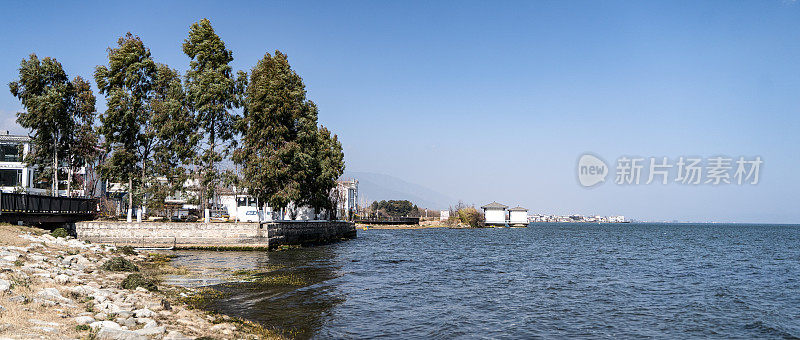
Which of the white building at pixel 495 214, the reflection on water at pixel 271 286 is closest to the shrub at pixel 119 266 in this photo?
the reflection on water at pixel 271 286

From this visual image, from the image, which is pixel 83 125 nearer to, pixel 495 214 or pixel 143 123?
pixel 143 123

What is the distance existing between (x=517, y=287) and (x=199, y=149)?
3226 cm

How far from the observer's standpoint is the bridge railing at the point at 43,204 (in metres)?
37.9

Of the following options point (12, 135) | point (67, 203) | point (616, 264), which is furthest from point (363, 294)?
point (12, 135)

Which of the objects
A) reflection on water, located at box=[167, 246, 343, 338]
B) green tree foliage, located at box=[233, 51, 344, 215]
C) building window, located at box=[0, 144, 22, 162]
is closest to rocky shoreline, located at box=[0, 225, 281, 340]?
reflection on water, located at box=[167, 246, 343, 338]

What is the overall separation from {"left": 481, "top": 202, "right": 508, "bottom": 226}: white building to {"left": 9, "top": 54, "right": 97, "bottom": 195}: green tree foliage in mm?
127447

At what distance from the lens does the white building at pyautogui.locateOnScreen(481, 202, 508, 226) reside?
16600cm

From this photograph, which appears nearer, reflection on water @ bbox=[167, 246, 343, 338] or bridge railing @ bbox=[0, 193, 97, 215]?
reflection on water @ bbox=[167, 246, 343, 338]

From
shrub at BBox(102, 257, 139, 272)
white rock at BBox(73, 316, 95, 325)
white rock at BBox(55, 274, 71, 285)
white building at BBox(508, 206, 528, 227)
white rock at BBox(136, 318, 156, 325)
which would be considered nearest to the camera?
white rock at BBox(73, 316, 95, 325)

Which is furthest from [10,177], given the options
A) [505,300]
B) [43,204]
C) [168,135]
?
[505,300]

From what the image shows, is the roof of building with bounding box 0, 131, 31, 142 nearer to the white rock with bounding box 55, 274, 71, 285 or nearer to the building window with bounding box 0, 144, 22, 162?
→ the building window with bounding box 0, 144, 22, 162

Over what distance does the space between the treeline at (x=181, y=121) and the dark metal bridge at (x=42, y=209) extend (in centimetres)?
436

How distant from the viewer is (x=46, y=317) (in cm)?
1139

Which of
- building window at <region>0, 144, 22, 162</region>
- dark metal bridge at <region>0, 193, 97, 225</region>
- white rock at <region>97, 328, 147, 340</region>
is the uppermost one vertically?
building window at <region>0, 144, 22, 162</region>
